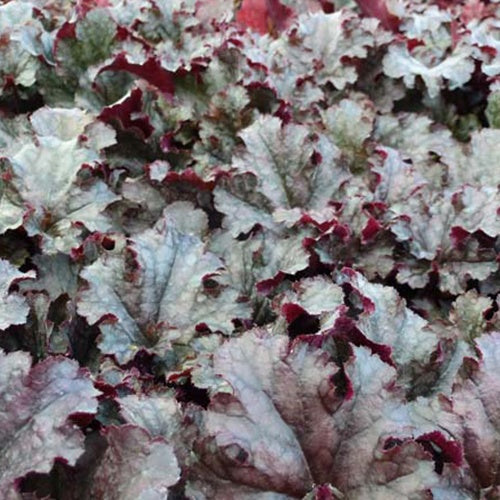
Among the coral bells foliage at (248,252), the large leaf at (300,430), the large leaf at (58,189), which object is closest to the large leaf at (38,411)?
the coral bells foliage at (248,252)

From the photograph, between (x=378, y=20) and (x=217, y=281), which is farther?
(x=378, y=20)

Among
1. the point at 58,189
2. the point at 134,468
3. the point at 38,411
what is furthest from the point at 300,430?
the point at 58,189

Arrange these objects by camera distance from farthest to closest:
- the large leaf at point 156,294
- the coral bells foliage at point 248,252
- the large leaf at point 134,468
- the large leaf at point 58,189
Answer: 1. the large leaf at point 58,189
2. the large leaf at point 156,294
3. the coral bells foliage at point 248,252
4. the large leaf at point 134,468

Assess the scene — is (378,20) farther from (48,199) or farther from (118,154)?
(48,199)

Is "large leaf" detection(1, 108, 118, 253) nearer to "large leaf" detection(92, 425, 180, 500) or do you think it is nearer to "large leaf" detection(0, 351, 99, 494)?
"large leaf" detection(0, 351, 99, 494)

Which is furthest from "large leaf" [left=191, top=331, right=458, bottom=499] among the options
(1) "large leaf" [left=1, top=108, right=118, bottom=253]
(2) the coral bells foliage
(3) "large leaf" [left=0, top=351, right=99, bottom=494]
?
(1) "large leaf" [left=1, top=108, right=118, bottom=253]

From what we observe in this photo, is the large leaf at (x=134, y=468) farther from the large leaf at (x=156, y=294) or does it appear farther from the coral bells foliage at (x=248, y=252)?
the large leaf at (x=156, y=294)

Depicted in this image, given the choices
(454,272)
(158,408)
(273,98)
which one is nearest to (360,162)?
(273,98)

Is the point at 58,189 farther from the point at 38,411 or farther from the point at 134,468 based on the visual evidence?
the point at 134,468
